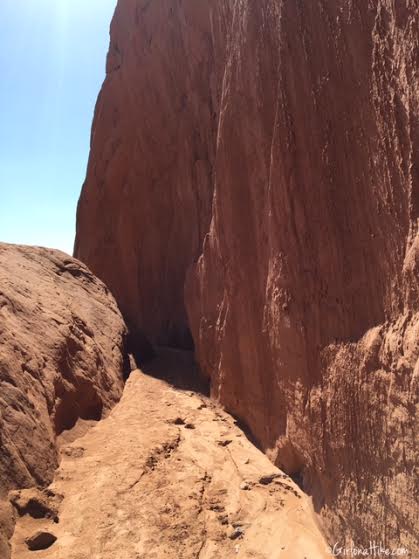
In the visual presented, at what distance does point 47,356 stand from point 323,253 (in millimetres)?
3468

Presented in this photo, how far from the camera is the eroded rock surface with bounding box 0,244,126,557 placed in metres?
4.15

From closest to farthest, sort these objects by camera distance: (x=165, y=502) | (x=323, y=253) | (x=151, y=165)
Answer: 1. (x=165, y=502)
2. (x=323, y=253)
3. (x=151, y=165)

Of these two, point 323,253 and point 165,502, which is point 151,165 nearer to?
point 323,253

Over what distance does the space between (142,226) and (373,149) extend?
1131cm

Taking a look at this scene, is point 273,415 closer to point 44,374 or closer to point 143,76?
point 44,374

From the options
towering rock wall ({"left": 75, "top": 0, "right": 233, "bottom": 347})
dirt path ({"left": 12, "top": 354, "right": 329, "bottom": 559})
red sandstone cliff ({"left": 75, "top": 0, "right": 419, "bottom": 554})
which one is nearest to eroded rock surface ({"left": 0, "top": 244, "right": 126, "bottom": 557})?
dirt path ({"left": 12, "top": 354, "right": 329, "bottom": 559})

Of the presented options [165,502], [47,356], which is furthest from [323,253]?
[47,356]

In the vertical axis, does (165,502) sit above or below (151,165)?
below

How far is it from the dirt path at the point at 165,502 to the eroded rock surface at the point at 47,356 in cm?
28

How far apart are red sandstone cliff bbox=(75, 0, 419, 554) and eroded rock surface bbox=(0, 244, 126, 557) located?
1.80 metres

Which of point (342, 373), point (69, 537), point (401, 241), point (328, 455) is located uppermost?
point (401, 241)

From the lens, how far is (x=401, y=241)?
122 inches

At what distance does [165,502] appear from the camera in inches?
158

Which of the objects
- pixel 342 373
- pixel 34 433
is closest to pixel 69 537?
pixel 34 433
